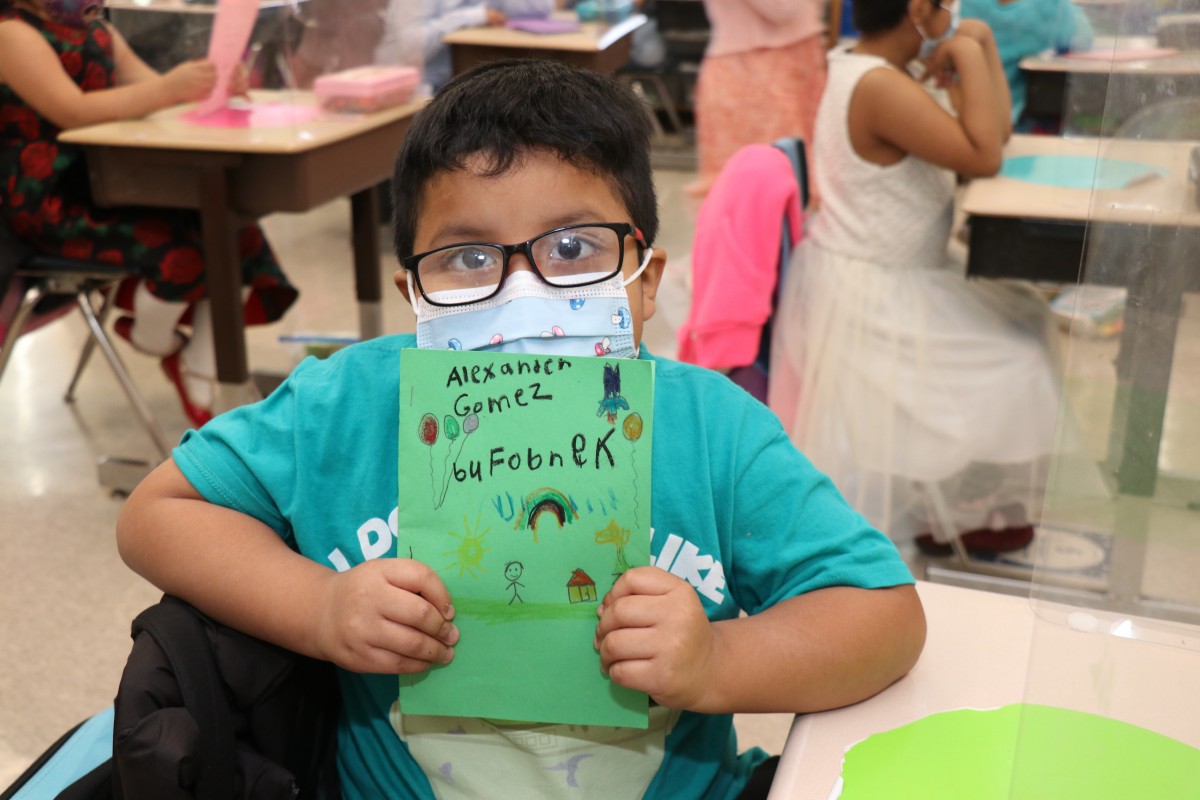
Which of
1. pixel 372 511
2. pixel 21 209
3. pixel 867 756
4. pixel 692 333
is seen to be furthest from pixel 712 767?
pixel 21 209

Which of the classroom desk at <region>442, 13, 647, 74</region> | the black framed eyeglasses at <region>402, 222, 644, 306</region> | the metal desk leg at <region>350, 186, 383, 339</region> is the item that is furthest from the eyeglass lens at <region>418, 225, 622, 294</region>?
the classroom desk at <region>442, 13, 647, 74</region>

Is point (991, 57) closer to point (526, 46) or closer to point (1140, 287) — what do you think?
point (1140, 287)

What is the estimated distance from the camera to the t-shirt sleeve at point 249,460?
2.85 feet

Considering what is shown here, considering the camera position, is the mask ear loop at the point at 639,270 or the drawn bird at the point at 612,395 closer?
the drawn bird at the point at 612,395

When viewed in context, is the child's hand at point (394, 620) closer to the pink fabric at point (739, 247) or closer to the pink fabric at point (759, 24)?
the pink fabric at point (739, 247)

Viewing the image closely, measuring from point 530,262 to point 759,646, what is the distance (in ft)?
1.05

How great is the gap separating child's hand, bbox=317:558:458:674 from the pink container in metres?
2.29

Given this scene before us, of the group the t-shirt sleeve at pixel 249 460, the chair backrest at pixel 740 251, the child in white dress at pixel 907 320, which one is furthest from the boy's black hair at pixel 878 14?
the t-shirt sleeve at pixel 249 460

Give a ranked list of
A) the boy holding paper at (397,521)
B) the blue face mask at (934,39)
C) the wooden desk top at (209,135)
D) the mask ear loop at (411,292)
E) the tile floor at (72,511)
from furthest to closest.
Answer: the wooden desk top at (209,135) → the blue face mask at (934,39) → the tile floor at (72,511) → the mask ear loop at (411,292) → the boy holding paper at (397,521)

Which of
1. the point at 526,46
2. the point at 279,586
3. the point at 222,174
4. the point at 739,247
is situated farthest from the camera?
the point at 526,46

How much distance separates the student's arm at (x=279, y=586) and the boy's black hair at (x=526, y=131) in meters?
0.27

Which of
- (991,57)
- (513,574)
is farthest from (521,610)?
(991,57)

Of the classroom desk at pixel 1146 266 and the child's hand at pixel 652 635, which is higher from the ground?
the classroom desk at pixel 1146 266

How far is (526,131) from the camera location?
90 cm
